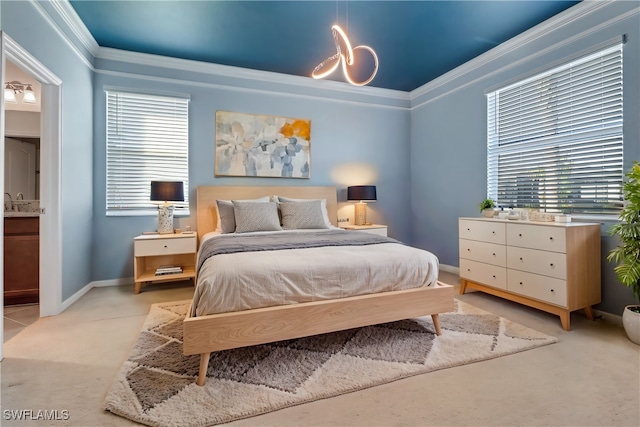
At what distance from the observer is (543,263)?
253cm

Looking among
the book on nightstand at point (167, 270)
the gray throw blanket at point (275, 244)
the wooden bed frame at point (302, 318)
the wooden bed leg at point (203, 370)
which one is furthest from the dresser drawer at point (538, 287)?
the book on nightstand at point (167, 270)

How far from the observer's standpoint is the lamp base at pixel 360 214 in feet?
14.6

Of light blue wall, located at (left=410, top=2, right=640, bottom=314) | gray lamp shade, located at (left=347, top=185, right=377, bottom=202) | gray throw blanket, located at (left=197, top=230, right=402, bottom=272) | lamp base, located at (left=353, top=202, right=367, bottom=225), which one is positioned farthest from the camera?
lamp base, located at (left=353, top=202, right=367, bottom=225)

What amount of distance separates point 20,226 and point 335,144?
3.68m

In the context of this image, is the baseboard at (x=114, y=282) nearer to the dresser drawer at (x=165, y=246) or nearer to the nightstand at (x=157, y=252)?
the nightstand at (x=157, y=252)

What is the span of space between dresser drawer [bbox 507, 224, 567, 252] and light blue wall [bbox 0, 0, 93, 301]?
4116 millimetres

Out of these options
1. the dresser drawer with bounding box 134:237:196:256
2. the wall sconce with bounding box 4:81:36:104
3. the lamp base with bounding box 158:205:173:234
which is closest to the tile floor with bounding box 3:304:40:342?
the dresser drawer with bounding box 134:237:196:256

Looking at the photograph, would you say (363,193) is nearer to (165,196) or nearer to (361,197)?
(361,197)

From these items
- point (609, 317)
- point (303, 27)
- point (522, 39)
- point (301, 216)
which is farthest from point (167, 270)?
point (522, 39)

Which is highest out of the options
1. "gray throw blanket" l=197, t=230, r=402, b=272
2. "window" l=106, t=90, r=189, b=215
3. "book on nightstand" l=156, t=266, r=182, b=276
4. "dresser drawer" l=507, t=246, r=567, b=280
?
"window" l=106, t=90, r=189, b=215

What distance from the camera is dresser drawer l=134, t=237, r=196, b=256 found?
128 inches

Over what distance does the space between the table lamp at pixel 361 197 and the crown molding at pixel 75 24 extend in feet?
11.1

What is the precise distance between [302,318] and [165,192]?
2.38 m

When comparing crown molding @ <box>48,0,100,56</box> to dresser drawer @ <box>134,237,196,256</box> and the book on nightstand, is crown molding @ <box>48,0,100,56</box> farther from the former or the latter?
the book on nightstand
